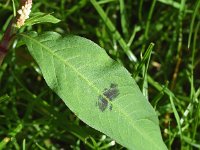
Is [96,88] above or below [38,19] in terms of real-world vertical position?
below

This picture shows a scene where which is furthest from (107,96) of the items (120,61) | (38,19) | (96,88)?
(120,61)

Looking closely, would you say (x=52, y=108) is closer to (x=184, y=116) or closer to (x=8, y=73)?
(x=8, y=73)

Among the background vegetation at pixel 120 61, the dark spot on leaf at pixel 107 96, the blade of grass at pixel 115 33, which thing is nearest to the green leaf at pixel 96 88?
the dark spot on leaf at pixel 107 96

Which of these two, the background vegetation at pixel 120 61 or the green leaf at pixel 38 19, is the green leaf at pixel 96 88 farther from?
the background vegetation at pixel 120 61

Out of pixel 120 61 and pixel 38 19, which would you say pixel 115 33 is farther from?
pixel 38 19

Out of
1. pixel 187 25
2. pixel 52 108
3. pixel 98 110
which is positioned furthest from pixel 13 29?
pixel 187 25

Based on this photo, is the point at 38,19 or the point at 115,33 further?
the point at 115,33
